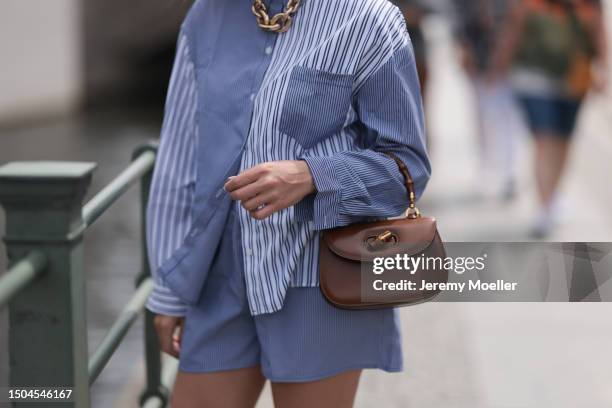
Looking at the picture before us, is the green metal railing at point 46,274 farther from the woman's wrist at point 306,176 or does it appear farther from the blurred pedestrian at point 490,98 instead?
the blurred pedestrian at point 490,98

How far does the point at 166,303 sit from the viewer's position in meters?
2.66

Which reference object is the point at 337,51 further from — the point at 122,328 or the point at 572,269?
the point at 122,328

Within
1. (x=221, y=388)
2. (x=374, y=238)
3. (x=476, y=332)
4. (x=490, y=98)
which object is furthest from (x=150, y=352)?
(x=490, y=98)

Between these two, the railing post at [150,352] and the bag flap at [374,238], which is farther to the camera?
the railing post at [150,352]

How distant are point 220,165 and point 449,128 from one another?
11840 mm

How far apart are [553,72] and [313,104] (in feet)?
16.7

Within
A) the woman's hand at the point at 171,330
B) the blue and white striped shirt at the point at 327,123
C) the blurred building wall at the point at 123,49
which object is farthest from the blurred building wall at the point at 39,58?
the blue and white striped shirt at the point at 327,123

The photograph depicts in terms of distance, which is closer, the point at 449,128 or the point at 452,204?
the point at 452,204

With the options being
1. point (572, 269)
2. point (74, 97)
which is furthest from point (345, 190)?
point (74, 97)

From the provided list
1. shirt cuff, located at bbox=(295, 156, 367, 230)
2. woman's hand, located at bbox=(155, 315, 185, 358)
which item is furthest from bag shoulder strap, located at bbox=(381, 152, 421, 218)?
woman's hand, located at bbox=(155, 315, 185, 358)

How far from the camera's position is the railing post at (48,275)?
95.1 inches

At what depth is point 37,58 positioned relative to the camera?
1404cm

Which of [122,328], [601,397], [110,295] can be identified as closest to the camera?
[122,328]

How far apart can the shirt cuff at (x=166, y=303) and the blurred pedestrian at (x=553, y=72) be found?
16.3 ft
